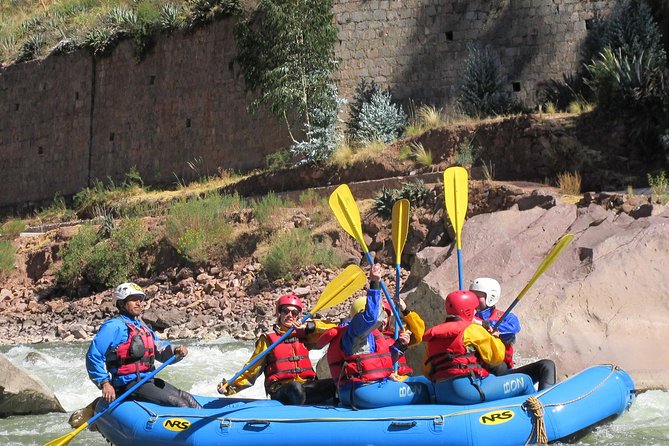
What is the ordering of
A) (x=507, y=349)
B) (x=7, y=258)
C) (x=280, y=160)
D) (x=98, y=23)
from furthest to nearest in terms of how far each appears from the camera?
(x=98, y=23), (x=280, y=160), (x=7, y=258), (x=507, y=349)

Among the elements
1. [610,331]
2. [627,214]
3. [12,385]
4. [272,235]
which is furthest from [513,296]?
[272,235]

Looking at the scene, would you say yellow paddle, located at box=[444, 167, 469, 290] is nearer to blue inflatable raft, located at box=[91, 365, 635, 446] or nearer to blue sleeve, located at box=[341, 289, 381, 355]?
blue inflatable raft, located at box=[91, 365, 635, 446]

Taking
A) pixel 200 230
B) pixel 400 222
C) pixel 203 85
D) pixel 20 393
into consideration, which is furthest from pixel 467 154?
pixel 20 393

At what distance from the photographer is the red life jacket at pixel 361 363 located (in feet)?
23.5

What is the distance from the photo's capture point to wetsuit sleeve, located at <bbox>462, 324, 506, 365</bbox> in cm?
696

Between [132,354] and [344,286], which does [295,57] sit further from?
[132,354]

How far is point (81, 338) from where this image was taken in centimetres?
1474

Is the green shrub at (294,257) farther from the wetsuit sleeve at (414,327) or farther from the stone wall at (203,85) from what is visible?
the wetsuit sleeve at (414,327)

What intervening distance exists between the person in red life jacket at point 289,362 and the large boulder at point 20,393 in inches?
105

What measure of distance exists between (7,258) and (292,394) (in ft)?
40.5

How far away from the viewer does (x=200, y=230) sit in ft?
55.2

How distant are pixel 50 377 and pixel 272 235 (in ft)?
17.9

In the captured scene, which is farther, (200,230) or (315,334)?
(200,230)

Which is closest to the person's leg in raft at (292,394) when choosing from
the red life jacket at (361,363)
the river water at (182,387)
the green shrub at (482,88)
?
the red life jacket at (361,363)
